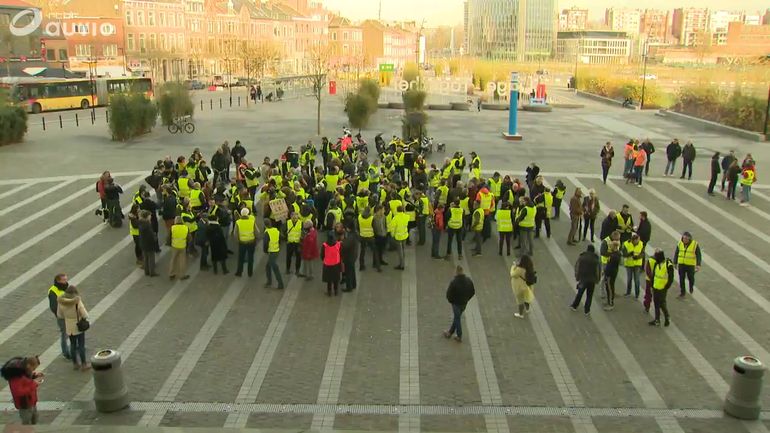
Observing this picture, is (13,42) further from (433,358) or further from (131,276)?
(433,358)

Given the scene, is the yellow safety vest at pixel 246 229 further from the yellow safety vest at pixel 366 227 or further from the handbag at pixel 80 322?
the handbag at pixel 80 322

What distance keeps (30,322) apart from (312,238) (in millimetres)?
5131

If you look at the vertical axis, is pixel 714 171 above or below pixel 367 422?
above

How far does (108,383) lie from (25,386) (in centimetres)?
114

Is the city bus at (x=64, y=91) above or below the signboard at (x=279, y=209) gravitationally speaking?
above

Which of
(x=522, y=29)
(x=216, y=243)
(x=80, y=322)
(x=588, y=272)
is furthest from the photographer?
(x=522, y=29)

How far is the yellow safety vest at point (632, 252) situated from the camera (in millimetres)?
12492

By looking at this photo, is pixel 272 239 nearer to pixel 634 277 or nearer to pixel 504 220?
pixel 504 220

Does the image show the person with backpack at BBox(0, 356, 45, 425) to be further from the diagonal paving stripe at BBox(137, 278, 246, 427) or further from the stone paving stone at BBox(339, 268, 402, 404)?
the stone paving stone at BBox(339, 268, 402, 404)

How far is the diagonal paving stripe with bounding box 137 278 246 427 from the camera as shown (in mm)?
8805

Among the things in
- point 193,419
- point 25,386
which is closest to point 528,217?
point 193,419

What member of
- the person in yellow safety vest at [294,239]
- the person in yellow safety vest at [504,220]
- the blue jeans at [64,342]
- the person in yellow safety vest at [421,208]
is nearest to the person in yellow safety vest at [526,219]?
the person in yellow safety vest at [504,220]

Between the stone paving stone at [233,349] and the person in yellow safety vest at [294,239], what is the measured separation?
0.84m

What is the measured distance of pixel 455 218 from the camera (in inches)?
572
